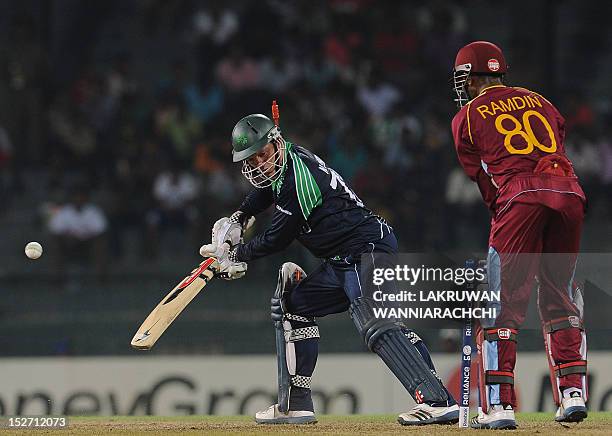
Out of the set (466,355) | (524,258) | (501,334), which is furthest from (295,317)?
(524,258)

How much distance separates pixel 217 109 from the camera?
1589cm

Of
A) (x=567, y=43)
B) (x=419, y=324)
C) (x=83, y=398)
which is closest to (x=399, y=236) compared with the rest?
(x=83, y=398)

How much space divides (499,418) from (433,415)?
21.9 inches

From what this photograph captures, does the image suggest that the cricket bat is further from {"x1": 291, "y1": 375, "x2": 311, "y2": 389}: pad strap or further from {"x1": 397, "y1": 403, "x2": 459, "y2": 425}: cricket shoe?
{"x1": 291, "y1": 375, "x2": 311, "y2": 389}: pad strap

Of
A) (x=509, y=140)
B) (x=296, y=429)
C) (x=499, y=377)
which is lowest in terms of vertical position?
(x=296, y=429)

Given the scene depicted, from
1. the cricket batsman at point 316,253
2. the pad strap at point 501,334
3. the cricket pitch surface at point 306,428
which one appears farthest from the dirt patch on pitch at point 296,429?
the pad strap at point 501,334

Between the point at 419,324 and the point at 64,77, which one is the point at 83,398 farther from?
the point at 64,77

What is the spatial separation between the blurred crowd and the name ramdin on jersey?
253 inches

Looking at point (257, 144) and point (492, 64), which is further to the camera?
point (257, 144)

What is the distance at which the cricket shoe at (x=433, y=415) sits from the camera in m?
7.24

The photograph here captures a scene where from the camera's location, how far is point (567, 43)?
17984 mm

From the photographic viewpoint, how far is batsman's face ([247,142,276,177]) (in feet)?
24.9

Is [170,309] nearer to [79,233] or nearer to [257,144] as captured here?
[257,144]

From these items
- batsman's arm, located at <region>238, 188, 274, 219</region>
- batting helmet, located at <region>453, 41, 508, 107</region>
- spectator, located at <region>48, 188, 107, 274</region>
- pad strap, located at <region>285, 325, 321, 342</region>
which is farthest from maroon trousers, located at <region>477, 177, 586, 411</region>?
spectator, located at <region>48, 188, 107, 274</region>
